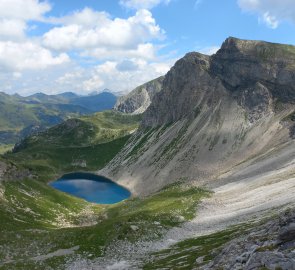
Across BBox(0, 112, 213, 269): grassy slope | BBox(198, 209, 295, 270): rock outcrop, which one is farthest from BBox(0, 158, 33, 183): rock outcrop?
BBox(198, 209, 295, 270): rock outcrop

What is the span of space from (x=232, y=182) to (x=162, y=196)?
27684 millimetres

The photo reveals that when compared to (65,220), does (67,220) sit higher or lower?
lower

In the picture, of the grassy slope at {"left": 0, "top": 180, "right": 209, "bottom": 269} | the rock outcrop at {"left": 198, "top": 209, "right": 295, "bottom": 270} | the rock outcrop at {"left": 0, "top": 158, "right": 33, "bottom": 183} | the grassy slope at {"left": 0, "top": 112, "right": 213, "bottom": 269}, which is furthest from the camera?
the rock outcrop at {"left": 0, "top": 158, "right": 33, "bottom": 183}

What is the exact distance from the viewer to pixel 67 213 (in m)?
147

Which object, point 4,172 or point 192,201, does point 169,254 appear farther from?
point 4,172

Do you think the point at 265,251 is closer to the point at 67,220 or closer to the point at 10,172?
the point at 67,220

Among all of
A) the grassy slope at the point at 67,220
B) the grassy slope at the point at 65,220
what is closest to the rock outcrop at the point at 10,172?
the grassy slope at the point at 65,220

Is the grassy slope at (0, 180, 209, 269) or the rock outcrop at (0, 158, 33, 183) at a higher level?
the rock outcrop at (0, 158, 33, 183)

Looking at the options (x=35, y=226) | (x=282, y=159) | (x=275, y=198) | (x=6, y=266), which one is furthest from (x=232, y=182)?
(x=6, y=266)

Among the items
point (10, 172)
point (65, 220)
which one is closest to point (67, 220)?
point (65, 220)

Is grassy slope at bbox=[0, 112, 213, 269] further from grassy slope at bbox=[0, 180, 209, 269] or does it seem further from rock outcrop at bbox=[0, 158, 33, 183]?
rock outcrop at bbox=[0, 158, 33, 183]

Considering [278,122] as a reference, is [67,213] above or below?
below

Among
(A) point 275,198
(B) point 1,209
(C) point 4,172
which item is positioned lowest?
(A) point 275,198

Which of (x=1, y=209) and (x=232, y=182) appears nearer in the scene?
(x=1, y=209)
